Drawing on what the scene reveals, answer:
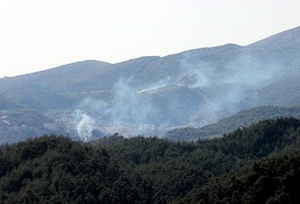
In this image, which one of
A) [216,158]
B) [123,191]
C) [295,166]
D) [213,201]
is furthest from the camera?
[216,158]

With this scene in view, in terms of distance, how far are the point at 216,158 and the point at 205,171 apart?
6.63m

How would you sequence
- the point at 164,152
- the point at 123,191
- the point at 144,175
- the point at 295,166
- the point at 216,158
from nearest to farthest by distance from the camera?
1. the point at 295,166
2. the point at 123,191
3. the point at 144,175
4. the point at 216,158
5. the point at 164,152

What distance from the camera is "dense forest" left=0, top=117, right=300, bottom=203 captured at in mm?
51688

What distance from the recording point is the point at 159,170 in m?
83.4

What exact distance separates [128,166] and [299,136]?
22.2 m

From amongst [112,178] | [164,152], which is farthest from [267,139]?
[112,178]

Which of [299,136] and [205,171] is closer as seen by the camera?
[205,171]

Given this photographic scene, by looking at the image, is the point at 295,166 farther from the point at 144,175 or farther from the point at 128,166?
the point at 128,166

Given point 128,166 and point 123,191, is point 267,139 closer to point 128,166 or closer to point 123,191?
point 128,166

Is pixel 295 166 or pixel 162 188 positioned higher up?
pixel 295 166

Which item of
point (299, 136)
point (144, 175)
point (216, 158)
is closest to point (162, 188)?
point (144, 175)

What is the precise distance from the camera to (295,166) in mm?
49844

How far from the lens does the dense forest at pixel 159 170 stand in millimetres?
51688

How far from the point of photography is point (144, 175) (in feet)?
261
